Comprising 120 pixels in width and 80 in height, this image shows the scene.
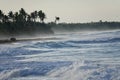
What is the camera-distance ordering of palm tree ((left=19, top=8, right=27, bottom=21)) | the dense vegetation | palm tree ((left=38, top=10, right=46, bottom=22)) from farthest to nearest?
palm tree ((left=38, top=10, right=46, bottom=22)) < palm tree ((left=19, top=8, right=27, bottom=21)) < the dense vegetation

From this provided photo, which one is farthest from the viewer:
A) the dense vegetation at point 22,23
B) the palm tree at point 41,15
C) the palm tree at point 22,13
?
the palm tree at point 41,15

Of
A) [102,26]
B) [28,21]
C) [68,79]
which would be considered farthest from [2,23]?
[102,26]

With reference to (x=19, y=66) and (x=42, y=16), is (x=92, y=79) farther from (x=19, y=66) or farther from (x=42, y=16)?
(x=42, y=16)

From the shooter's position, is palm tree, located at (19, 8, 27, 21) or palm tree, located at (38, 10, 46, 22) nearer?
palm tree, located at (19, 8, 27, 21)

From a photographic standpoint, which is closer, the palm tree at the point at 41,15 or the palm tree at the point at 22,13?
the palm tree at the point at 22,13

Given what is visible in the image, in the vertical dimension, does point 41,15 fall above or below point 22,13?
below

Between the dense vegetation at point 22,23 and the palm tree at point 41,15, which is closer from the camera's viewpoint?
the dense vegetation at point 22,23

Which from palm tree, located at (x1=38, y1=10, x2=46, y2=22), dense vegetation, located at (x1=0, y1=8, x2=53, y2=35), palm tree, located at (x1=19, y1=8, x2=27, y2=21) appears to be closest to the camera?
dense vegetation, located at (x1=0, y1=8, x2=53, y2=35)

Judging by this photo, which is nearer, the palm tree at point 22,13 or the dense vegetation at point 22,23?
the dense vegetation at point 22,23

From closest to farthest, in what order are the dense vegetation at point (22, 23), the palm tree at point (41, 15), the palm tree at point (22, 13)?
1. the dense vegetation at point (22, 23)
2. the palm tree at point (22, 13)
3. the palm tree at point (41, 15)

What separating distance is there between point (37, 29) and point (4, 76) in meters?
90.6

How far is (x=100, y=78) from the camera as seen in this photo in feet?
58.0

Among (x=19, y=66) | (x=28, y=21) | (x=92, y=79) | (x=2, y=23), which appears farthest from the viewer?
(x=28, y=21)

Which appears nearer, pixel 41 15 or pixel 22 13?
pixel 22 13
